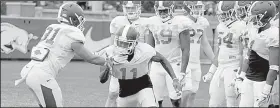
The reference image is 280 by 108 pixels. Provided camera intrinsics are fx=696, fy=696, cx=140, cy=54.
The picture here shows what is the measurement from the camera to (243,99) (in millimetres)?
8539

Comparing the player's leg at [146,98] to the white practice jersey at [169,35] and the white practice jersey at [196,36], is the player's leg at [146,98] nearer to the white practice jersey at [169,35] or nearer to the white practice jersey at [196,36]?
the white practice jersey at [169,35]

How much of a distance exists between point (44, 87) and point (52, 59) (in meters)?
0.34

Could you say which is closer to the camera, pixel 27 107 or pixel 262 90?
pixel 262 90

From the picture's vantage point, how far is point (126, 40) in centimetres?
766

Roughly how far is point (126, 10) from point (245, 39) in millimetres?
1832

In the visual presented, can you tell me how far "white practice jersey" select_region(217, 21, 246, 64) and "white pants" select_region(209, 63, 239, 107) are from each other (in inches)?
4.6

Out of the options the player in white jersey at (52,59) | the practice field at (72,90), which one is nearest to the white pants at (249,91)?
the player in white jersey at (52,59)

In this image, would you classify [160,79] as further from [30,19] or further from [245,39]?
[30,19]

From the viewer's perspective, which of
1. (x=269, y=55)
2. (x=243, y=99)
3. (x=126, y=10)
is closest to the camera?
(x=269, y=55)

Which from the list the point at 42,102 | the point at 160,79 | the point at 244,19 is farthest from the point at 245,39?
the point at 42,102

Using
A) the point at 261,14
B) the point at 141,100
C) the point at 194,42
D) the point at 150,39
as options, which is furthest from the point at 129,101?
the point at 194,42

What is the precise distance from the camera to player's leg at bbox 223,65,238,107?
945 cm

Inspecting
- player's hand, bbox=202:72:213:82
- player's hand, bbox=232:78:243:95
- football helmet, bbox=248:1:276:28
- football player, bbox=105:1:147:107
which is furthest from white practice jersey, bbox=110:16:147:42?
football helmet, bbox=248:1:276:28

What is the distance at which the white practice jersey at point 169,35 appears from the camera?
938cm
